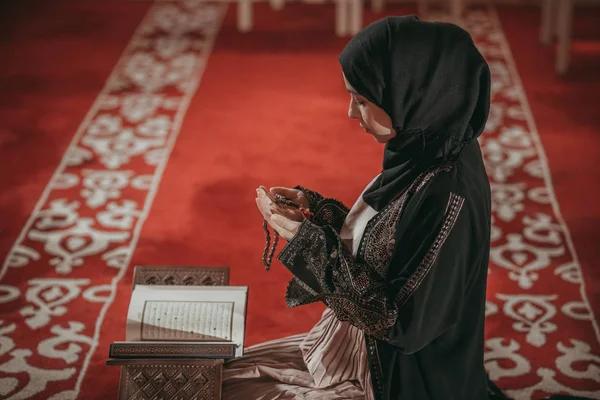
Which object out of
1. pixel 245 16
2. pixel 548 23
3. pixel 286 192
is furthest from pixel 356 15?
pixel 286 192

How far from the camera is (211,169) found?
4039 mm

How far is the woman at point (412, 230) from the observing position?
1.68m

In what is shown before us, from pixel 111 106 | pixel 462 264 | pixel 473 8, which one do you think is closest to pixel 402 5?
pixel 473 8

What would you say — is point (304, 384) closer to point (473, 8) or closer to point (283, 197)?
point (283, 197)

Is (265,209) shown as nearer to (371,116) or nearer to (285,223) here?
(285,223)

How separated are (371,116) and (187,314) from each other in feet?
2.20

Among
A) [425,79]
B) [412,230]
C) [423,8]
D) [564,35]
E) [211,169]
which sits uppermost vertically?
[425,79]

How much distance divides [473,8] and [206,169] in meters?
3.03

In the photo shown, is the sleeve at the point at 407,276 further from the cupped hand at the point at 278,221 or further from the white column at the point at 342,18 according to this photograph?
the white column at the point at 342,18

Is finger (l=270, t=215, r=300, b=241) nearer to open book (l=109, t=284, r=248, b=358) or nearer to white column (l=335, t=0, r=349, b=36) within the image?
open book (l=109, t=284, r=248, b=358)

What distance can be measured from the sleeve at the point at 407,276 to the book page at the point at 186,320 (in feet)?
0.93

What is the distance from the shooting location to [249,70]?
16.9ft

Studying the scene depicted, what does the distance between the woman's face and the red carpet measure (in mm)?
1239

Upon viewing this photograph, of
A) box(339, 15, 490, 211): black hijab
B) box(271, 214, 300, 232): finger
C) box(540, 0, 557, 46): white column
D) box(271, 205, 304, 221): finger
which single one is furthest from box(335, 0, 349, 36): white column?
box(339, 15, 490, 211): black hijab
